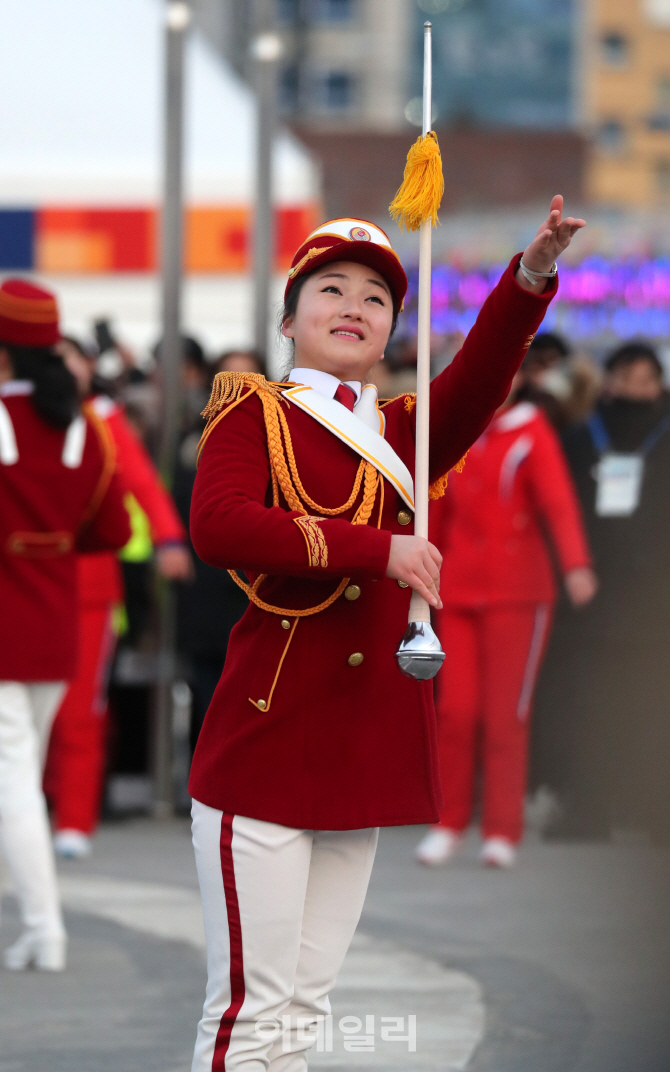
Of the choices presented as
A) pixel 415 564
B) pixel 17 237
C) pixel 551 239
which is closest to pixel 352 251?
pixel 551 239

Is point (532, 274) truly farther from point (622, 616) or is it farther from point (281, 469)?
point (622, 616)

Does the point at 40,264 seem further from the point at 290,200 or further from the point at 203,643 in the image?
the point at 203,643

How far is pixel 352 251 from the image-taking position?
2943 millimetres

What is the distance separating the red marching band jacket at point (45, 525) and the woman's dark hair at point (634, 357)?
2691 millimetres

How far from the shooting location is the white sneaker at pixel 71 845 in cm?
680

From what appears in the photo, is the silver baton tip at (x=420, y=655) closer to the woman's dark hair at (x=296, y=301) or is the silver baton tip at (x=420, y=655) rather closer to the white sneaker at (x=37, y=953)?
the woman's dark hair at (x=296, y=301)

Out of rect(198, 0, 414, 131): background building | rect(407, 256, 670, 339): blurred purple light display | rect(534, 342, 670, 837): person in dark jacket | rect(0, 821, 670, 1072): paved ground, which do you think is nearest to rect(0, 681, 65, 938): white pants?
rect(0, 821, 670, 1072): paved ground

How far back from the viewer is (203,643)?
24.2 feet

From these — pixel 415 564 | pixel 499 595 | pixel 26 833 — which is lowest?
pixel 26 833

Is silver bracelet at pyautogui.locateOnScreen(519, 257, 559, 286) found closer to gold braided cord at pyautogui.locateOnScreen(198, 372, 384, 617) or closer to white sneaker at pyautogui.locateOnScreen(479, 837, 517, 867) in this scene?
gold braided cord at pyautogui.locateOnScreen(198, 372, 384, 617)

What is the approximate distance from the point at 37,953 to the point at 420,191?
2.87 metres

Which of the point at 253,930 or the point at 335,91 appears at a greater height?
the point at 335,91

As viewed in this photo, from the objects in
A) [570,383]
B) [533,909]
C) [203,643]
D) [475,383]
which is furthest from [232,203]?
[475,383]

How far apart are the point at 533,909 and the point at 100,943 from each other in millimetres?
1480
